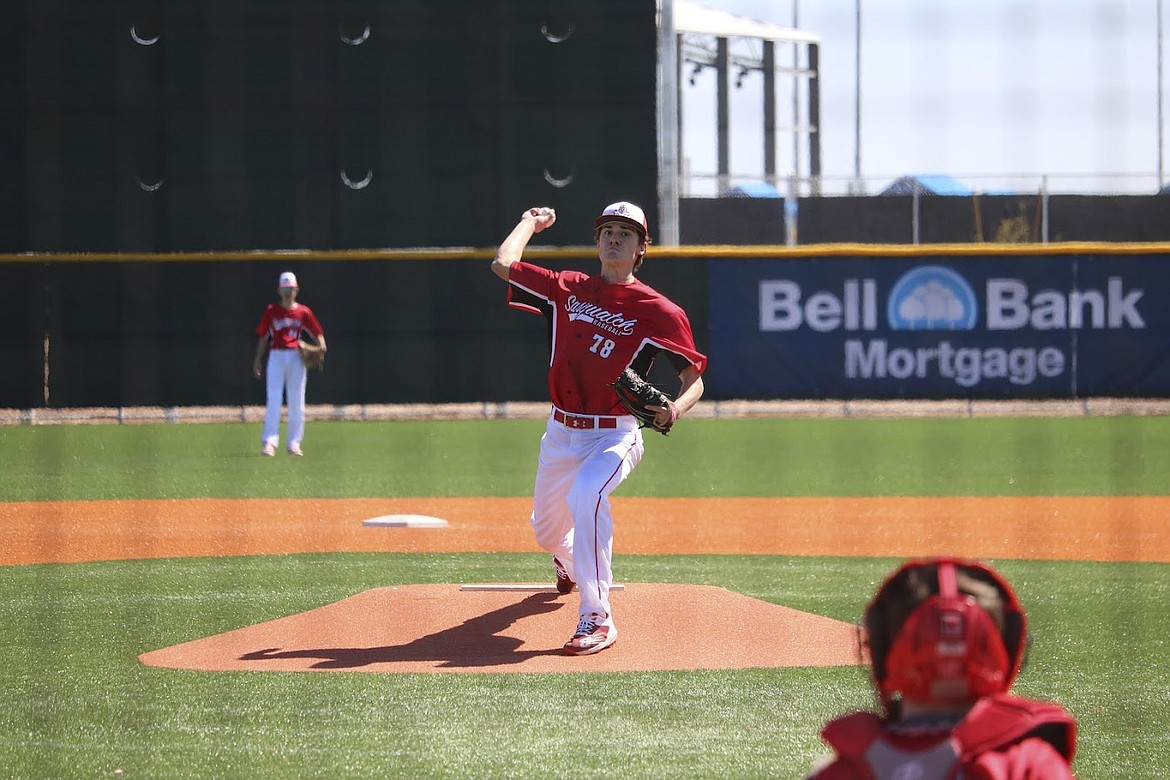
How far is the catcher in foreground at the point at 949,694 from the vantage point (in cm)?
161

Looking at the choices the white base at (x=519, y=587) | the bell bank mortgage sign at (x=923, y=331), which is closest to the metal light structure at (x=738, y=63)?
the bell bank mortgage sign at (x=923, y=331)

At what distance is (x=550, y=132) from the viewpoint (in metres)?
15.9

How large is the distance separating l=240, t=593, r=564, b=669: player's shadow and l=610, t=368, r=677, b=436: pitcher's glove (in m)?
0.91

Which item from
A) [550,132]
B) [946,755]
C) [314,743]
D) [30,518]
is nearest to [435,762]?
[314,743]

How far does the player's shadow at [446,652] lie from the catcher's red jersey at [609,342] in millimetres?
894

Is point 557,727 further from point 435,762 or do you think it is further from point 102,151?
point 102,151

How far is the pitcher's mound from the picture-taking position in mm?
4863

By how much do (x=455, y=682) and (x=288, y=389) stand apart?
882 centimetres

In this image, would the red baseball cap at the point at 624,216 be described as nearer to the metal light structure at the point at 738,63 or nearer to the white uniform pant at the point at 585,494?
the white uniform pant at the point at 585,494

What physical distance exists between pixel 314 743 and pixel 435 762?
1.23 feet

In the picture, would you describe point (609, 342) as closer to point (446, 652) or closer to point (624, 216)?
point (624, 216)

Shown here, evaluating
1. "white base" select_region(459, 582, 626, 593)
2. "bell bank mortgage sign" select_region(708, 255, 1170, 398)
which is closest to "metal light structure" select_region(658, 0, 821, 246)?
"bell bank mortgage sign" select_region(708, 255, 1170, 398)

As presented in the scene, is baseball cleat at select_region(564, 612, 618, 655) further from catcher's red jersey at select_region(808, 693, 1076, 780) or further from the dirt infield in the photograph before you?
catcher's red jersey at select_region(808, 693, 1076, 780)

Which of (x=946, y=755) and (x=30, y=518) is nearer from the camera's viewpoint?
(x=946, y=755)
